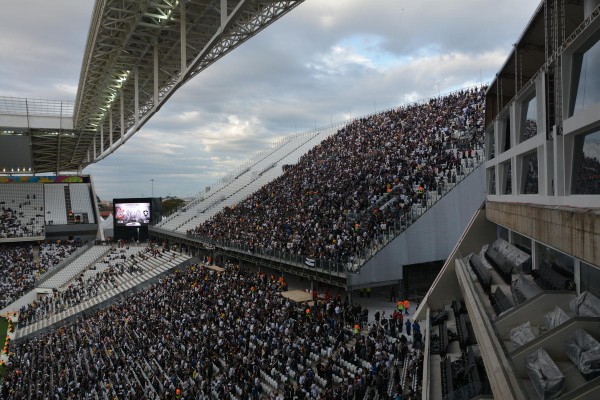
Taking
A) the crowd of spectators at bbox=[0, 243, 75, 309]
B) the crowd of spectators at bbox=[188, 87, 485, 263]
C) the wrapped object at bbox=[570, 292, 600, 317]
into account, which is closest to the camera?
the wrapped object at bbox=[570, 292, 600, 317]

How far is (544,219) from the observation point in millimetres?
6348

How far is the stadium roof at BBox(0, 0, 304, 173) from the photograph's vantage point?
2122 cm

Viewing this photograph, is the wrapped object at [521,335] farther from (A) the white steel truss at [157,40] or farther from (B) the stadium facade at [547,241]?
(A) the white steel truss at [157,40]

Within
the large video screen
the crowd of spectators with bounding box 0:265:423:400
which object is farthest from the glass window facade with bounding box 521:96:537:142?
the large video screen

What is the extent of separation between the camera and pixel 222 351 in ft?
59.0

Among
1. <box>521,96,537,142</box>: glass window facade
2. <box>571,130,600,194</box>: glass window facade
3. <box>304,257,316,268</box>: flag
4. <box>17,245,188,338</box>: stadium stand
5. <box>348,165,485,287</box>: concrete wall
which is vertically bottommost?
<box>17,245,188,338</box>: stadium stand

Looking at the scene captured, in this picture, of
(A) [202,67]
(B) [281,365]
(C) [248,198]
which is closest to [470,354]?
(B) [281,365]

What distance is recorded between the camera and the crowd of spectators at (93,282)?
32.9 m

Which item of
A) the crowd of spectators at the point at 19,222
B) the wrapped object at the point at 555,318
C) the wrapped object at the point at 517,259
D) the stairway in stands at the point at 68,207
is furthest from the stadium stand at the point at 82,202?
the wrapped object at the point at 555,318

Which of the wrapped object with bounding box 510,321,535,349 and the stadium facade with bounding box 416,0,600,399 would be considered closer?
the stadium facade with bounding box 416,0,600,399

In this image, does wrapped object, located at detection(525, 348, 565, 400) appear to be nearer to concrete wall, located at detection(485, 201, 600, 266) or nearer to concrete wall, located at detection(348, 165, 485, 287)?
concrete wall, located at detection(485, 201, 600, 266)

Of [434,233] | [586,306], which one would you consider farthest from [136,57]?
[586,306]

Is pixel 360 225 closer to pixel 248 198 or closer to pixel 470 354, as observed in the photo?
pixel 470 354

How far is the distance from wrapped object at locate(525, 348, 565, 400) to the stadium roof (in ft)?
53.5
